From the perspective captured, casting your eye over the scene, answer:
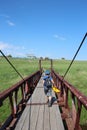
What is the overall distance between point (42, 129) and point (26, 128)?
0.40 metres

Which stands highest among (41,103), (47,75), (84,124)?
(47,75)

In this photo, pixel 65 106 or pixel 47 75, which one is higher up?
pixel 47 75

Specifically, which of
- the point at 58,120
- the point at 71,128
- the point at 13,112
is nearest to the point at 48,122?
the point at 58,120

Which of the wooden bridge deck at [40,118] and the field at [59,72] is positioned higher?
the wooden bridge deck at [40,118]

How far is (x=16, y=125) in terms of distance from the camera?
244 inches

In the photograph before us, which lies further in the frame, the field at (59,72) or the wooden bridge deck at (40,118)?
the field at (59,72)

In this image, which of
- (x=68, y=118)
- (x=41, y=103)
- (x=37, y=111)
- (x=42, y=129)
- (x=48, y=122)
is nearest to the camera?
(x=42, y=129)

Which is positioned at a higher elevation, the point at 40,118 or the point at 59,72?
the point at 40,118

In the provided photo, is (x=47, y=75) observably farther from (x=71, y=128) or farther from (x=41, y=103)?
(x=71, y=128)

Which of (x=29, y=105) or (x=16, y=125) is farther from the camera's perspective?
(x=29, y=105)

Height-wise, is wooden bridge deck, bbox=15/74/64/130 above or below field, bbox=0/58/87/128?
above

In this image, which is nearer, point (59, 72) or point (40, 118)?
point (40, 118)

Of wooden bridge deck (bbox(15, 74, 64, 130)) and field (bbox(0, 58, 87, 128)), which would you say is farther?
field (bbox(0, 58, 87, 128))

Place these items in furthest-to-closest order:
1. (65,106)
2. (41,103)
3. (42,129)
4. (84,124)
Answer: (84,124) < (41,103) < (65,106) < (42,129)
